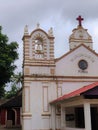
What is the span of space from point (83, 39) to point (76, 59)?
2.05m

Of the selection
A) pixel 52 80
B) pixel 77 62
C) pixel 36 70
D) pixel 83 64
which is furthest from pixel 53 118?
pixel 83 64

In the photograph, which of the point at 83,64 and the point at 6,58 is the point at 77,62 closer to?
the point at 83,64

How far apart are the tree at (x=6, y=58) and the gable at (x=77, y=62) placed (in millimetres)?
3317

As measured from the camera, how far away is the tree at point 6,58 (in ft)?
66.4

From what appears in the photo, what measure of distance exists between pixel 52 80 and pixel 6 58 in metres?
3.71

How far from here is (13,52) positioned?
21266 millimetres

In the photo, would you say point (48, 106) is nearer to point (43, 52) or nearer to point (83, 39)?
point (43, 52)

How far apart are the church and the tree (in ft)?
2.81

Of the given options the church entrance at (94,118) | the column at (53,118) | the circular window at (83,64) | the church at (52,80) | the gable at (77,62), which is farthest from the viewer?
the circular window at (83,64)

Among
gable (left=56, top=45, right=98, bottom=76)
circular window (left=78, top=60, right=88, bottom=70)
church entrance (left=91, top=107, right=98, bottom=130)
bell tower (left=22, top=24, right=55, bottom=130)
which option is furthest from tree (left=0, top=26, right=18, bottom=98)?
church entrance (left=91, top=107, right=98, bottom=130)

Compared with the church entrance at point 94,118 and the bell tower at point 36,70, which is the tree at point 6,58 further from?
the church entrance at point 94,118

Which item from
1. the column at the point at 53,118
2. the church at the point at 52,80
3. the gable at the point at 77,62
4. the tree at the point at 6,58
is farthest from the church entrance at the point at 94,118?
the tree at the point at 6,58

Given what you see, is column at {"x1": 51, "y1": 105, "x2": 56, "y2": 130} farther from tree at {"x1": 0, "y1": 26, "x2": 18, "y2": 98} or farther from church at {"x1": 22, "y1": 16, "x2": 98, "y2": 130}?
tree at {"x1": 0, "y1": 26, "x2": 18, "y2": 98}

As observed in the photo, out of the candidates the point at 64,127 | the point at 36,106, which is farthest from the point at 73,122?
the point at 36,106
